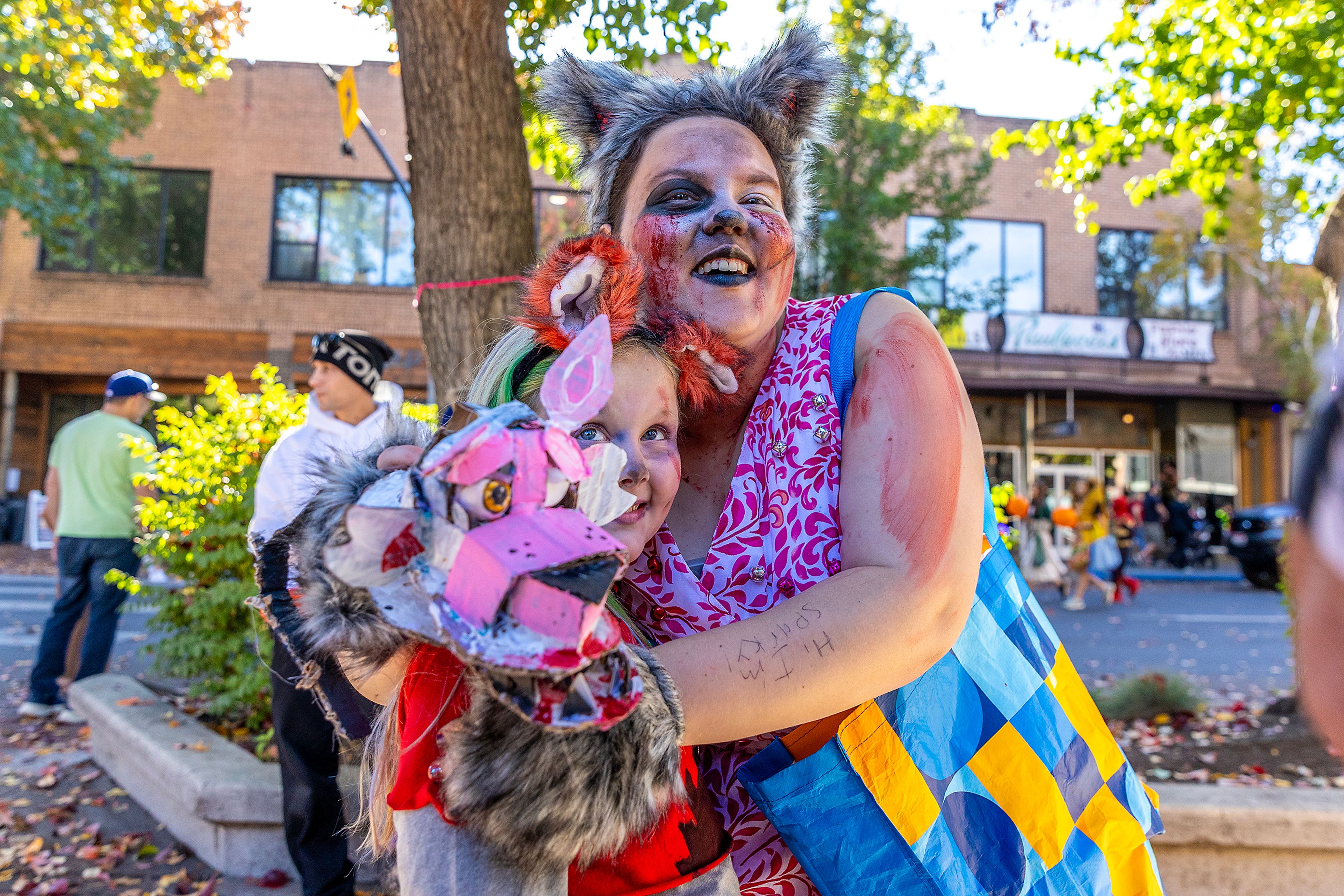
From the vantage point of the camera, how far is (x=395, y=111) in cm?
1942

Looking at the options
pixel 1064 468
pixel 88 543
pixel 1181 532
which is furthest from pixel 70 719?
pixel 1064 468

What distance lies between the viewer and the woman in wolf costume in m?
1.19

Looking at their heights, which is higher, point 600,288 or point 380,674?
point 600,288

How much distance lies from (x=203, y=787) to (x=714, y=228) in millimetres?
3584

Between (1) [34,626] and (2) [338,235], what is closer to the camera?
(1) [34,626]

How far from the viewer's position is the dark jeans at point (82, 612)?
6086 millimetres

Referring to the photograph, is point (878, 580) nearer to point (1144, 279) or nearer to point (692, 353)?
point (692, 353)

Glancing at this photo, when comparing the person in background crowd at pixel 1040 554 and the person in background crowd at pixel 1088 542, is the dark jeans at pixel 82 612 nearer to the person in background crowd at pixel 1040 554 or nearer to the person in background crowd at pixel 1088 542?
the person in background crowd at pixel 1040 554

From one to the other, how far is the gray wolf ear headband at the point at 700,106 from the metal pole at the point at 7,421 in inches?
857

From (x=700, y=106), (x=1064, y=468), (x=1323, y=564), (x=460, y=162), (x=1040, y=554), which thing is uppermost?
(x=460, y=162)

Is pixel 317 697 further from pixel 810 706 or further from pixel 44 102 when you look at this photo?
pixel 44 102

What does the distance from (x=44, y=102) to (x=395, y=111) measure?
6631 millimetres

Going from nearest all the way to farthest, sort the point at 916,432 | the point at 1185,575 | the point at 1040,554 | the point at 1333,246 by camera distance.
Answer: the point at 916,432 → the point at 1333,246 → the point at 1040,554 → the point at 1185,575

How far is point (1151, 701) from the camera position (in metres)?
6.01
